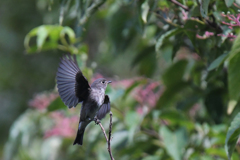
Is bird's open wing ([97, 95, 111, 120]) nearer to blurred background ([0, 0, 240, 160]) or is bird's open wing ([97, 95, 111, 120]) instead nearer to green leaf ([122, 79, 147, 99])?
blurred background ([0, 0, 240, 160])

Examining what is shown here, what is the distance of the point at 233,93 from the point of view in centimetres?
180

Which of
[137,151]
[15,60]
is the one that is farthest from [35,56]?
[137,151]

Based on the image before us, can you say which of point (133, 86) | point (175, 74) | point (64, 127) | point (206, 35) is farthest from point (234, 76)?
point (64, 127)

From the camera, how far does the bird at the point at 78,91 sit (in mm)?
1979

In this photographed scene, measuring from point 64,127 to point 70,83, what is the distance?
1224 millimetres

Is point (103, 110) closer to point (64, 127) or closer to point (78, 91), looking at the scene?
point (78, 91)

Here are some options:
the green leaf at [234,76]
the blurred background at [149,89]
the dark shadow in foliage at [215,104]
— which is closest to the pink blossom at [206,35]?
the blurred background at [149,89]

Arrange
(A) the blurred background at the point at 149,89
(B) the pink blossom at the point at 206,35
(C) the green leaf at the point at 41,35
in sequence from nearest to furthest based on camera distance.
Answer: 1. (B) the pink blossom at the point at 206,35
2. (A) the blurred background at the point at 149,89
3. (C) the green leaf at the point at 41,35

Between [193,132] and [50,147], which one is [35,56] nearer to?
[50,147]

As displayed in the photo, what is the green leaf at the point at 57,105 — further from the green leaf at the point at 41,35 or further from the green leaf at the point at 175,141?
the green leaf at the point at 175,141

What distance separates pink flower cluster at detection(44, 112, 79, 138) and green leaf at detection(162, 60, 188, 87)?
852 millimetres

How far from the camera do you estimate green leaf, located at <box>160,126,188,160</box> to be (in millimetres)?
2500

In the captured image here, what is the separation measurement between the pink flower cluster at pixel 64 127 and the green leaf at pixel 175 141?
89 centimetres

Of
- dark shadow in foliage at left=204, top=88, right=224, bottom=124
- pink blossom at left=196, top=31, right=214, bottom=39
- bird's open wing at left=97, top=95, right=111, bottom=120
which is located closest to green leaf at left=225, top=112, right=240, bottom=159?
pink blossom at left=196, top=31, right=214, bottom=39
